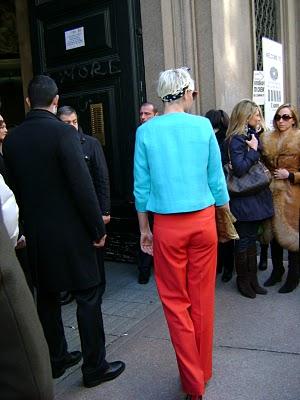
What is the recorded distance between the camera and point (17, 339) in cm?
146

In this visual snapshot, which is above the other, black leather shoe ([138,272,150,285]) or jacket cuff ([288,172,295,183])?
jacket cuff ([288,172,295,183])

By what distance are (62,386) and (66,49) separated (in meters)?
4.16

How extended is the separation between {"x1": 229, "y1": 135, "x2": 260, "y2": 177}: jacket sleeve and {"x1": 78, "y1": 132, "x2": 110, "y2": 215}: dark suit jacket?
3.86 ft

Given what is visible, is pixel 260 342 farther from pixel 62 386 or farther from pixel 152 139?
pixel 152 139

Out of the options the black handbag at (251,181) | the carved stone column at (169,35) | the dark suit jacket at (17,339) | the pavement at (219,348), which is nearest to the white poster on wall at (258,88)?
the carved stone column at (169,35)

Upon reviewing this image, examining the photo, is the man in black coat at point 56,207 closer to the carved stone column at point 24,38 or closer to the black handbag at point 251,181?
the black handbag at point 251,181

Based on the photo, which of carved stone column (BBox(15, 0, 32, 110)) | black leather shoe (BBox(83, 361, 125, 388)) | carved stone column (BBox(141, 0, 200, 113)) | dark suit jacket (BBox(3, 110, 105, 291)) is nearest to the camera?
dark suit jacket (BBox(3, 110, 105, 291))

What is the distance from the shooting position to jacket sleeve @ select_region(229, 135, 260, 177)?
14.6 ft

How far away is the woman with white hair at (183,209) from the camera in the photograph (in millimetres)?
2807

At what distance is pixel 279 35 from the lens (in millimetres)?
8609

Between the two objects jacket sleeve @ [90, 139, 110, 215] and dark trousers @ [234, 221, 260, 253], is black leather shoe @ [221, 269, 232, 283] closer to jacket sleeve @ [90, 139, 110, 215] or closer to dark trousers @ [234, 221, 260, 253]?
dark trousers @ [234, 221, 260, 253]

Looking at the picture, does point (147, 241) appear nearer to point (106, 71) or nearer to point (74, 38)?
point (106, 71)

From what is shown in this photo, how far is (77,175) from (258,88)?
4651 mm

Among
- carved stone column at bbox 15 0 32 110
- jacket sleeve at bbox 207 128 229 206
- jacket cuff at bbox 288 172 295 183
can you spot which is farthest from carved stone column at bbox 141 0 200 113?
jacket sleeve at bbox 207 128 229 206
